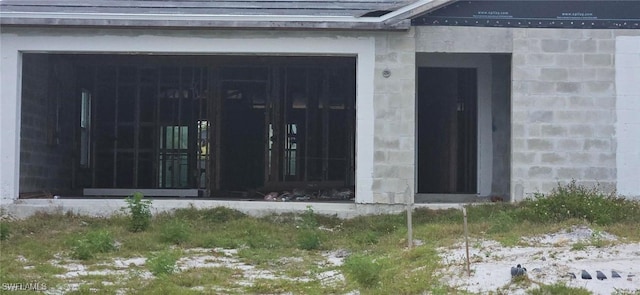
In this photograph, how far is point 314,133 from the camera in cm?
1903

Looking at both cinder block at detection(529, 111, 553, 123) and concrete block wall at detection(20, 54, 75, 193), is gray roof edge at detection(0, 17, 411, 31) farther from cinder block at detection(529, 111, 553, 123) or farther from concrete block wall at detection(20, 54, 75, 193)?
cinder block at detection(529, 111, 553, 123)

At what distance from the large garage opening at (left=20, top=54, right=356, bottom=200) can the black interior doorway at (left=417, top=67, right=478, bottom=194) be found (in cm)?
166

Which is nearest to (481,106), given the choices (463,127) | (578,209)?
(463,127)

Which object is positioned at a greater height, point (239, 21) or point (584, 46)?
point (239, 21)

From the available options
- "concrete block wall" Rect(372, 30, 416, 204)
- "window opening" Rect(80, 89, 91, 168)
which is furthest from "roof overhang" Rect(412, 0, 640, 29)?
"window opening" Rect(80, 89, 91, 168)

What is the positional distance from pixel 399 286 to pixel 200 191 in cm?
1065

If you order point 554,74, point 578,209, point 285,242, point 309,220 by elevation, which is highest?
point 554,74

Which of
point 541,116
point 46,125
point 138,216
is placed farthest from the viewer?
point 46,125

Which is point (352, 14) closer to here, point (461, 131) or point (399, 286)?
point (461, 131)

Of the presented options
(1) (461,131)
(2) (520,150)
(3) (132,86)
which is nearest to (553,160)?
(2) (520,150)

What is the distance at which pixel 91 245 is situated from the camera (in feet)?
37.3

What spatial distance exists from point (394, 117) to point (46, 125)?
7484mm

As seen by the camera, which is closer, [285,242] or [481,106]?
[285,242]

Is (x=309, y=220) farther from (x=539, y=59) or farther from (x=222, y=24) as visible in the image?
(x=539, y=59)
